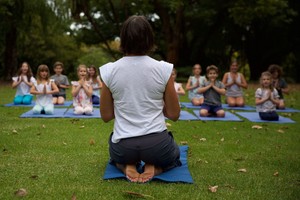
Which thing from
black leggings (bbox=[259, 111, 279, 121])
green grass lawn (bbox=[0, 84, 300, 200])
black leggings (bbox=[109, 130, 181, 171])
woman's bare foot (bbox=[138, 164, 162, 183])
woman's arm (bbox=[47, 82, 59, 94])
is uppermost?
black leggings (bbox=[109, 130, 181, 171])

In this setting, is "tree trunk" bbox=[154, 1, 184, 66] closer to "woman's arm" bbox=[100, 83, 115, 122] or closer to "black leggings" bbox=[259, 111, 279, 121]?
"black leggings" bbox=[259, 111, 279, 121]

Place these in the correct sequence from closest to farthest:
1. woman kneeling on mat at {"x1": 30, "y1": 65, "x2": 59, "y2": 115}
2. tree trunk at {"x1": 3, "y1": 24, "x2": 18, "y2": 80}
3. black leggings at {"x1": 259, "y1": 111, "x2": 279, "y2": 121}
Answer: black leggings at {"x1": 259, "y1": 111, "x2": 279, "y2": 121} < woman kneeling on mat at {"x1": 30, "y1": 65, "x2": 59, "y2": 115} < tree trunk at {"x1": 3, "y1": 24, "x2": 18, "y2": 80}

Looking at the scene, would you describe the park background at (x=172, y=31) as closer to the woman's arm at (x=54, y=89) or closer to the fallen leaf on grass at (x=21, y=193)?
the woman's arm at (x=54, y=89)

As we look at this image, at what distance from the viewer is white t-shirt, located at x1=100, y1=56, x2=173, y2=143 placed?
4051 millimetres

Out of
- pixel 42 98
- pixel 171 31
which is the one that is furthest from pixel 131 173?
pixel 171 31

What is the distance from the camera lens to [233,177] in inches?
171

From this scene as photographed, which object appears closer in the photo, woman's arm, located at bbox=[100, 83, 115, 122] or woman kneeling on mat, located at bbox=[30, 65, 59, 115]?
woman's arm, located at bbox=[100, 83, 115, 122]

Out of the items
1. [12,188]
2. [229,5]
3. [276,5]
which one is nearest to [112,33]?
[229,5]

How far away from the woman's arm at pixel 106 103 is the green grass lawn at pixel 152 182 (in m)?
0.62

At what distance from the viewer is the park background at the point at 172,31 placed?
859 inches

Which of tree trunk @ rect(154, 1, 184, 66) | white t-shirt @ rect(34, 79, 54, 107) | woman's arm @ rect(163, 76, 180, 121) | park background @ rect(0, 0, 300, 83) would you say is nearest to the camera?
woman's arm @ rect(163, 76, 180, 121)

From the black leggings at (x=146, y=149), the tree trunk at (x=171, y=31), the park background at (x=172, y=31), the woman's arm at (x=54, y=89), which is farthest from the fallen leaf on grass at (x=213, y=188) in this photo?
the tree trunk at (x=171, y=31)

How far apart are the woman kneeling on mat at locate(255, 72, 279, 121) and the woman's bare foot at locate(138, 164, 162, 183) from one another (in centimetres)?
549

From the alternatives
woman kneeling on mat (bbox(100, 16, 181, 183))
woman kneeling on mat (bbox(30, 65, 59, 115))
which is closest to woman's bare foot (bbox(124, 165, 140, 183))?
woman kneeling on mat (bbox(100, 16, 181, 183))
